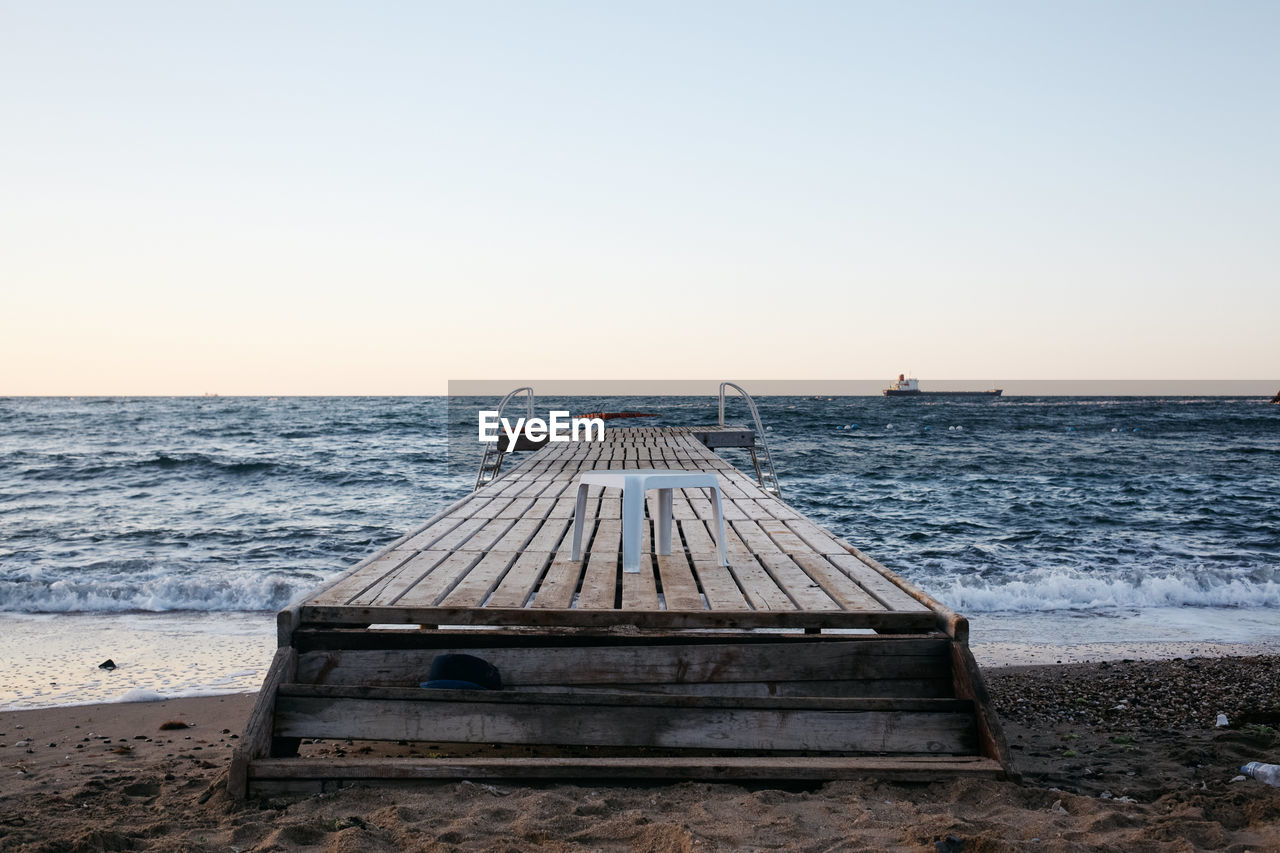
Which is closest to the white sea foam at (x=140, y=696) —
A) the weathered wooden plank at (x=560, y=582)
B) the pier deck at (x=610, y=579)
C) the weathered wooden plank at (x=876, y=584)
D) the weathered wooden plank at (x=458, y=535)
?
the pier deck at (x=610, y=579)

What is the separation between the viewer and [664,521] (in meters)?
4.94

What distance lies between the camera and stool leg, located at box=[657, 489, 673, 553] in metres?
4.84

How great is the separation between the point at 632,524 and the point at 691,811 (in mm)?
1588

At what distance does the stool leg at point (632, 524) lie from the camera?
4.23 metres

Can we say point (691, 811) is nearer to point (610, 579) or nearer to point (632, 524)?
point (610, 579)

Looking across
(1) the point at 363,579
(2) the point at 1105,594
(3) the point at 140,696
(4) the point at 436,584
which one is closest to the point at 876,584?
(4) the point at 436,584

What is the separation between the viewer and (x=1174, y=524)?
47.2 feet

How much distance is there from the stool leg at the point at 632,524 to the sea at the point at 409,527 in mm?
3404

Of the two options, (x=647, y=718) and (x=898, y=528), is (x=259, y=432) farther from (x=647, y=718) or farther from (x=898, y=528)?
(x=647, y=718)

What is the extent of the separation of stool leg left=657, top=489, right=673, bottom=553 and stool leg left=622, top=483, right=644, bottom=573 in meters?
0.50

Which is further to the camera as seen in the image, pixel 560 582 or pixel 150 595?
pixel 150 595

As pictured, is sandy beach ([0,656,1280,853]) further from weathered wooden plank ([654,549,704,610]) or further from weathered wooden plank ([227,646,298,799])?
weathered wooden plank ([654,549,704,610])

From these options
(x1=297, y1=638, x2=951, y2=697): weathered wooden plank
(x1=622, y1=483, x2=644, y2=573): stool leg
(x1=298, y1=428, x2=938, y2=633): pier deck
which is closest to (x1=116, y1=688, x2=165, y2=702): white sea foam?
(x1=298, y1=428, x2=938, y2=633): pier deck

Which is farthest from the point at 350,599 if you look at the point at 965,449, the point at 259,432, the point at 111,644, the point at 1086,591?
the point at 259,432
